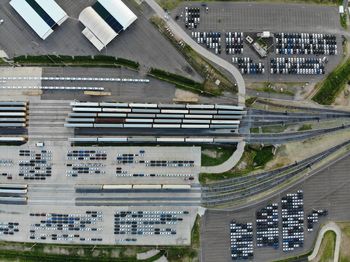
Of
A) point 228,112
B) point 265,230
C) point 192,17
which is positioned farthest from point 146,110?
point 265,230

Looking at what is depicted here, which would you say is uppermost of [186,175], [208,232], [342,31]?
[342,31]

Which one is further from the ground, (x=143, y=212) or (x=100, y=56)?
(x=100, y=56)

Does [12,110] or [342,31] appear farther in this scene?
[342,31]

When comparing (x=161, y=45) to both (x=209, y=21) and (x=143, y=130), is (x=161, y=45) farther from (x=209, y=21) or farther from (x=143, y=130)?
(x=143, y=130)

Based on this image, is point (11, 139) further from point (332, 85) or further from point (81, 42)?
point (332, 85)

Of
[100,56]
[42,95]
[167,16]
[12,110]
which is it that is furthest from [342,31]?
[12,110]

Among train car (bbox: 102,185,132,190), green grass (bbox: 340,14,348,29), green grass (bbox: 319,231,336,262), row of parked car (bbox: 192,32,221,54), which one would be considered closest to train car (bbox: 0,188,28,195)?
train car (bbox: 102,185,132,190)

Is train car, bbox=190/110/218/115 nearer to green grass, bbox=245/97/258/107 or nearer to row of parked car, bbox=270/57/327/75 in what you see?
green grass, bbox=245/97/258/107

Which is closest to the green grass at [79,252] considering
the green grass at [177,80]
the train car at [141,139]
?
the train car at [141,139]
